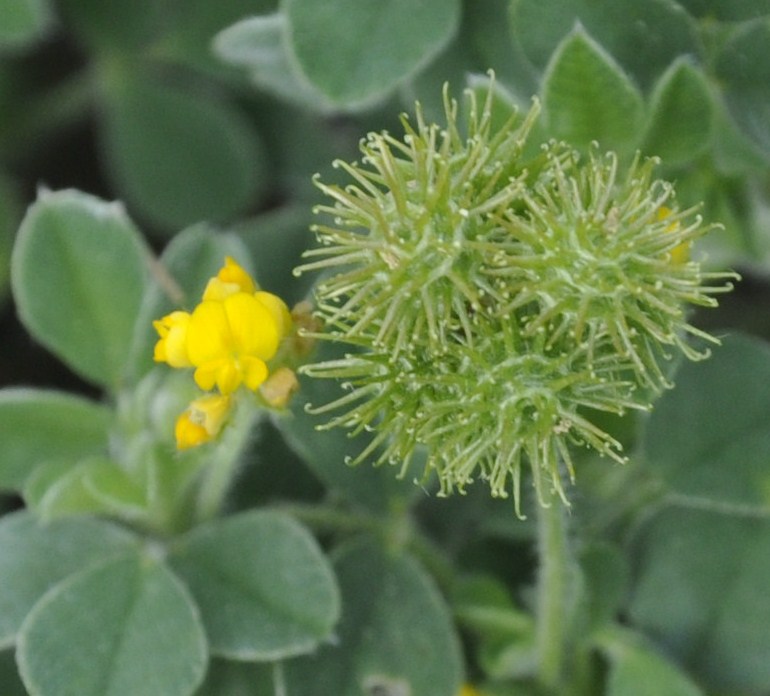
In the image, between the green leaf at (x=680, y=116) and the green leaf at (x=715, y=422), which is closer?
the green leaf at (x=680, y=116)

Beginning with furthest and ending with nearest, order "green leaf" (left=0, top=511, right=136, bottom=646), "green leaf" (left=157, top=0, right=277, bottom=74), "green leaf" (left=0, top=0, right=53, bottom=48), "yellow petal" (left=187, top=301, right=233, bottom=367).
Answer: "green leaf" (left=157, top=0, right=277, bottom=74) → "green leaf" (left=0, top=0, right=53, bottom=48) → "green leaf" (left=0, top=511, right=136, bottom=646) → "yellow petal" (left=187, top=301, right=233, bottom=367)

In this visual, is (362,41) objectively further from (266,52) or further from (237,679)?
(237,679)

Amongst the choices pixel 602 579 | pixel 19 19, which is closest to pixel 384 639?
pixel 602 579

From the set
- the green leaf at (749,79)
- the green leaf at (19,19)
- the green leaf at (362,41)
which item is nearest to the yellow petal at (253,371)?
the green leaf at (362,41)

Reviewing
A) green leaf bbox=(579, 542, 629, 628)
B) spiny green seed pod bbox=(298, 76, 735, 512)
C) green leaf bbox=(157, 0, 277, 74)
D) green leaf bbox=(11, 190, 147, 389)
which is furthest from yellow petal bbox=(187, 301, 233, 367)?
green leaf bbox=(157, 0, 277, 74)

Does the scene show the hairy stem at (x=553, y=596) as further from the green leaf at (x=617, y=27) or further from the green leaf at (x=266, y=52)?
the green leaf at (x=266, y=52)

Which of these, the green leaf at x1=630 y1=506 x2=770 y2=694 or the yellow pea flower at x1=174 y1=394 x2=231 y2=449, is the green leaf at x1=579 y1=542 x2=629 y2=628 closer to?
the green leaf at x1=630 y1=506 x2=770 y2=694
